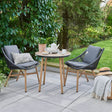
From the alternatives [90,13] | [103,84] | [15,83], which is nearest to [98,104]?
[103,84]

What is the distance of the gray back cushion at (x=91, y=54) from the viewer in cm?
319

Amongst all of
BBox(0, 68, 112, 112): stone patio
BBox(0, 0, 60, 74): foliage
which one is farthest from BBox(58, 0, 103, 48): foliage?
BBox(0, 68, 112, 112): stone patio

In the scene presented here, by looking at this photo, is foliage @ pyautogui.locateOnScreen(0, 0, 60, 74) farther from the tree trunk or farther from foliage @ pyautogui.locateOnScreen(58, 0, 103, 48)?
the tree trunk

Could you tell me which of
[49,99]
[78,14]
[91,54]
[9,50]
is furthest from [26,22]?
[49,99]

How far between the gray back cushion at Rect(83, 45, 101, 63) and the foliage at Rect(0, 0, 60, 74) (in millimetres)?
1321

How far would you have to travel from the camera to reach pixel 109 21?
718 cm

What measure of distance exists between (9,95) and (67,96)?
1.01 m

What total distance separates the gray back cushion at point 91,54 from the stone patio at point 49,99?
1.79 ft

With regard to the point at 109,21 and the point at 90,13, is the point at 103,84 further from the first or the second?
the point at 109,21

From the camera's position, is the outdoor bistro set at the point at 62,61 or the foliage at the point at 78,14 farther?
the foliage at the point at 78,14

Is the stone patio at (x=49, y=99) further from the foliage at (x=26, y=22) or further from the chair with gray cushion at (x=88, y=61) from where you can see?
the foliage at (x=26, y=22)

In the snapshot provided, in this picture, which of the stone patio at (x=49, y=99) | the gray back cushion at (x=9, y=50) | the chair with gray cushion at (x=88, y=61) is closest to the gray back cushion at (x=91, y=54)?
the chair with gray cushion at (x=88, y=61)

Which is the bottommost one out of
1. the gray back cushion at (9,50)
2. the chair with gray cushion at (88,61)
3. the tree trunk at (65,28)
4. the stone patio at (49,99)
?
the stone patio at (49,99)

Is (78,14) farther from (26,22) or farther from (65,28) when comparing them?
(26,22)
